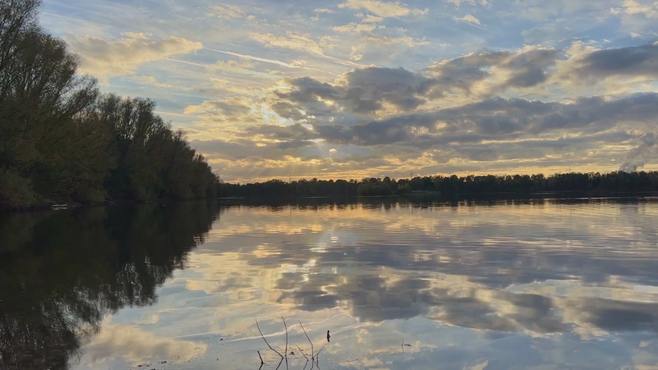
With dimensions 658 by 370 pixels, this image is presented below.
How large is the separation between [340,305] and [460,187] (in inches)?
6598

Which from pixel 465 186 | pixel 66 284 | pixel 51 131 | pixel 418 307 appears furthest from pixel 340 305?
pixel 465 186

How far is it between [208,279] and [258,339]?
5402mm

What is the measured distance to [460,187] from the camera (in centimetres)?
17262

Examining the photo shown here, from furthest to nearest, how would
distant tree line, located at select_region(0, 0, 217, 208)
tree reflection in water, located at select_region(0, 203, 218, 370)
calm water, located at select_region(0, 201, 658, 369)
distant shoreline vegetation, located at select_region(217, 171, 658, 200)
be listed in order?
1. distant shoreline vegetation, located at select_region(217, 171, 658, 200)
2. distant tree line, located at select_region(0, 0, 217, 208)
3. tree reflection in water, located at select_region(0, 203, 218, 370)
4. calm water, located at select_region(0, 201, 658, 369)

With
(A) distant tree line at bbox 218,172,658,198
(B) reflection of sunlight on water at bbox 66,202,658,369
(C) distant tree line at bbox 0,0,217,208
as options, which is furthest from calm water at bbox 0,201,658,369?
(A) distant tree line at bbox 218,172,658,198

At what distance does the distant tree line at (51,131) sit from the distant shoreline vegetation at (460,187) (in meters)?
74.1

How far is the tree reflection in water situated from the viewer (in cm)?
742

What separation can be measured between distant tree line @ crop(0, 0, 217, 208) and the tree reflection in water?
1709 cm

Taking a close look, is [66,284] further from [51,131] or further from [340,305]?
[51,131]

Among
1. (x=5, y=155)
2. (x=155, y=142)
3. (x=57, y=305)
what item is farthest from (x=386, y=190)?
(x=57, y=305)

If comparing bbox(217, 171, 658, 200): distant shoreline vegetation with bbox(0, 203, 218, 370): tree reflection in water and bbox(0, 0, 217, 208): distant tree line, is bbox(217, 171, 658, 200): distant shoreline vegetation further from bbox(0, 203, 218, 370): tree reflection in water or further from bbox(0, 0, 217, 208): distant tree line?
bbox(0, 203, 218, 370): tree reflection in water

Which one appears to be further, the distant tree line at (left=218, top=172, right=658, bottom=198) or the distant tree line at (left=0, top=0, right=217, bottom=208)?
the distant tree line at (left=218, top=172, right=658, bottom=198)

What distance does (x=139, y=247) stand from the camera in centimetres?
2009

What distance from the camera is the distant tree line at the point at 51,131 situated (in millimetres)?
37844
